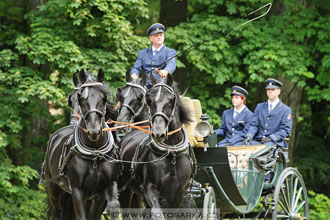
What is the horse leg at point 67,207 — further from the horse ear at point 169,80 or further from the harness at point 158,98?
the horse ear at point 169,80

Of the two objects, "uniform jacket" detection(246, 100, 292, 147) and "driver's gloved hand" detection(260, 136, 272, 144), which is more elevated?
"uniform jacket" detection(246, 100, 292, 147)

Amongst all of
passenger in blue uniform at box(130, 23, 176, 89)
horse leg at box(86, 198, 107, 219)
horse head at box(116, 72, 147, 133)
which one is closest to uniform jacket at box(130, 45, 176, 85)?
passenger in blue uniform at box(130, 23, 176, 89)

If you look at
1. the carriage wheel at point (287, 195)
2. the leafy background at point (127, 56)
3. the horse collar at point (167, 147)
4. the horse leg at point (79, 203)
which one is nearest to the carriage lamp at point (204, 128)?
the horse collar at point (167, 147)

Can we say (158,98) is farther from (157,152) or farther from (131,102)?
(131,102)

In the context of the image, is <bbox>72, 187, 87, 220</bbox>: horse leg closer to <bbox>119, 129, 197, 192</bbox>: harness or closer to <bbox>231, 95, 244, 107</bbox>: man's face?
<bbox>119, 129, 197, 192</bbox>: harness

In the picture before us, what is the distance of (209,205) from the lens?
7.10 metres

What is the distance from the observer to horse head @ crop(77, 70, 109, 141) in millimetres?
5926

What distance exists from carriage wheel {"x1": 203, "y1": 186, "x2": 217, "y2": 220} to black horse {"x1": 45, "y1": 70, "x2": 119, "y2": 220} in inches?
45.2

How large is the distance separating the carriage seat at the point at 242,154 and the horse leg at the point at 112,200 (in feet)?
8.02

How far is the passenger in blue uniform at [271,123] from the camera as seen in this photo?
28.7 feet

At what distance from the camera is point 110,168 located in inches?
249

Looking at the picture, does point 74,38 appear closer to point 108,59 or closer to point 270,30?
point 108,59

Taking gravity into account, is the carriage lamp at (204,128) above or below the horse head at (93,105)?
below

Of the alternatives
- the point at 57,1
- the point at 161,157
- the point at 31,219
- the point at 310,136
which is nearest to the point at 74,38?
the point at 57,1
